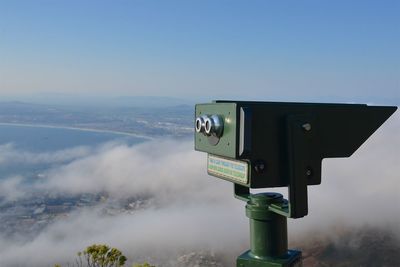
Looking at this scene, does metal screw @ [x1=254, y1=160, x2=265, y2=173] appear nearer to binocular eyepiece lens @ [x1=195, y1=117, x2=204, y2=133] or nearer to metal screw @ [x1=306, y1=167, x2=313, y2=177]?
metal screw @ [x1=306, y1=167, x2=313, y2=177]

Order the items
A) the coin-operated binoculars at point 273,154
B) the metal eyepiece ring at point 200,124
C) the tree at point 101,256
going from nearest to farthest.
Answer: the coin-operated binoculars at point 273,154
the metal eyepiece ring at point 200,124
the tree at point 101,256

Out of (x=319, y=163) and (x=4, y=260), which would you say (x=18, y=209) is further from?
(x=319, y=163)

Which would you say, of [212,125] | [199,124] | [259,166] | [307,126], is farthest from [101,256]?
[307,126]

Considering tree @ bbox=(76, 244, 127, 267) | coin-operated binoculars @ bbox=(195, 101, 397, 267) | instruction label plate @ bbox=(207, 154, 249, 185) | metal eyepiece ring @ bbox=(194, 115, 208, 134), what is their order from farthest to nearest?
tree @ bbox=(76, 244, 127, 267), metal eyepiece ring @ bbox=(194, 115, 208, 134), instruction label plate @ bbox=(207, 154, 249, 185), coin-operated binoculars @ bbox=(195, 101, 397, 267)

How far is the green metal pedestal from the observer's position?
3.02 m

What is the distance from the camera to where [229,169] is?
3.33 meters

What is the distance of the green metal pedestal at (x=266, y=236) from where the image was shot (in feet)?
9.90

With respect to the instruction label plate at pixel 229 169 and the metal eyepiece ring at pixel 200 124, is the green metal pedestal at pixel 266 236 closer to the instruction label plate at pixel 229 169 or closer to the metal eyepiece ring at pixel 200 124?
the instruction label plate at pixel 229 169

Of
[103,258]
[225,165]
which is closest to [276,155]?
[225,165]

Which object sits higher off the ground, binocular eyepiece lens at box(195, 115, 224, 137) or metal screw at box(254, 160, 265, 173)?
binocular eyepiece lens at box(195, 115, 224, 137)

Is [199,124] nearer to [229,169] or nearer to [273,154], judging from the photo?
[229,169]

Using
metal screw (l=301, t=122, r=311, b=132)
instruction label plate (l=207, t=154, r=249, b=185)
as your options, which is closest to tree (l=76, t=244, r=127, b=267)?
instruction label plate (l=207, t=154, r=249, b=185)

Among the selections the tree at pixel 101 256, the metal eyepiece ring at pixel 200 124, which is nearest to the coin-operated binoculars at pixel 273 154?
the metal eyepiece ring at pixel 200 124

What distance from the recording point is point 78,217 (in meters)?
194
